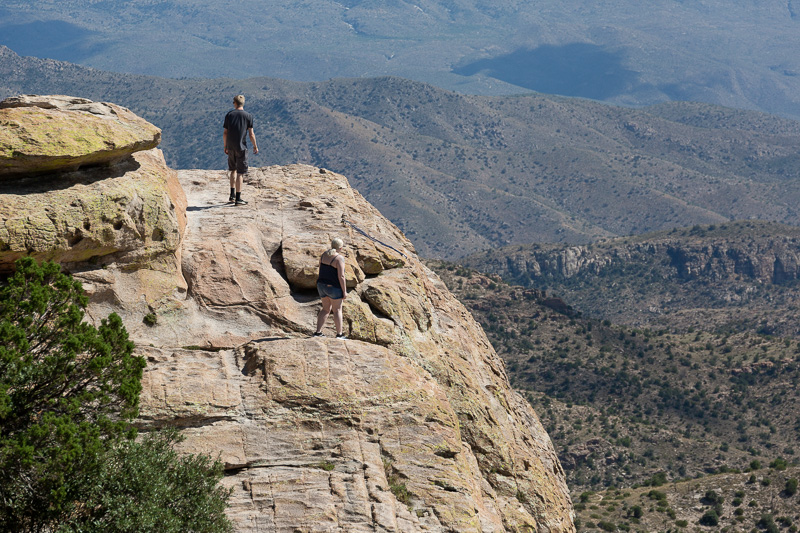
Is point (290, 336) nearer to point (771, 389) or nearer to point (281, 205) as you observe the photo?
point (281, 205)

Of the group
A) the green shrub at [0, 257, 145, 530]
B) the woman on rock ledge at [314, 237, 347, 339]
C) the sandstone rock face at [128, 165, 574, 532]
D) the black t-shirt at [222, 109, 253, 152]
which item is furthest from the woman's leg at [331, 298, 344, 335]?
the black t-shirt at [222, 109, 253, 152]

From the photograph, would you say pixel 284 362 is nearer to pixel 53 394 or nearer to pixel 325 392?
pixel 325 392

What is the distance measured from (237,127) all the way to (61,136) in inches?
245

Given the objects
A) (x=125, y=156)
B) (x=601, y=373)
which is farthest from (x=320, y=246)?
(x=601, y=373)

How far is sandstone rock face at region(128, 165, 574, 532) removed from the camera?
16.5 m

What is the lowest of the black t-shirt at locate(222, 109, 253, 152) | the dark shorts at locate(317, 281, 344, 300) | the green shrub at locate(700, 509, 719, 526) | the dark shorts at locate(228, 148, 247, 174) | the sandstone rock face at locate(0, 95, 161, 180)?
the green shrub at locate(700, 509, 719, 526)

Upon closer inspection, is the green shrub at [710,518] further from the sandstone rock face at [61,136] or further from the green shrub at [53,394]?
the green shrub at [53,394]

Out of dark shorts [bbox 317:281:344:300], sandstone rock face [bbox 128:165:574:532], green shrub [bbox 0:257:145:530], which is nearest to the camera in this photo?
green shrub [bbox 0:257:145:530]

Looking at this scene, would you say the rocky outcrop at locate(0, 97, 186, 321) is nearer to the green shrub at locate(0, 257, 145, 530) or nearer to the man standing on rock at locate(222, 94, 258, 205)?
the green shrub at locate(0, 257, 145, 530)

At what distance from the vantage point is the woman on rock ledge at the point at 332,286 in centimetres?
1934

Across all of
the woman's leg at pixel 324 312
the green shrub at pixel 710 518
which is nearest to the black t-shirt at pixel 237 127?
the woman's leg at pixel 324 312

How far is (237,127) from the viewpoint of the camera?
23.7 meters

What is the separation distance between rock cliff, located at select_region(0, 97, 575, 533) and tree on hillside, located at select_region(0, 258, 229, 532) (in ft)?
4.28

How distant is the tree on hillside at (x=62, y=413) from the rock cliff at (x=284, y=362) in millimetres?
1304
